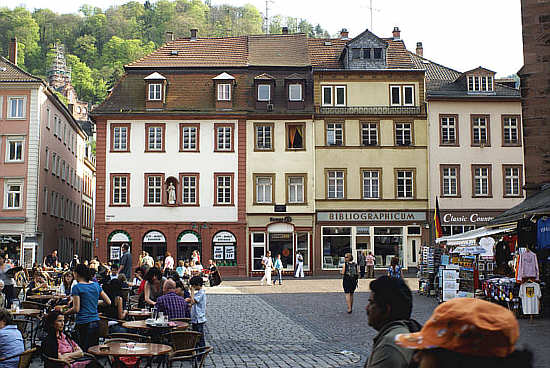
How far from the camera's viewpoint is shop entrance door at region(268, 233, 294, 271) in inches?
1789

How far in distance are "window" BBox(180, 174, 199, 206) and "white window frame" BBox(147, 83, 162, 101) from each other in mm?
5363

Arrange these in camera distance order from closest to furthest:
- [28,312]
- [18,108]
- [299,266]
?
[28,312] < [299,266] < [18,108]

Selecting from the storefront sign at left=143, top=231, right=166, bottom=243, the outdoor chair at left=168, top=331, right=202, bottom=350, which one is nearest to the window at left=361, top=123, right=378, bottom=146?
the storefront sign at left=143, top=231, right=166, bottom=243

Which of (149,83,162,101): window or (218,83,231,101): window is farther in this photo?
(218,83,231,101): window

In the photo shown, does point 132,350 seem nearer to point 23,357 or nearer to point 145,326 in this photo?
point 23,357

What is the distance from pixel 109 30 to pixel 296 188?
98.6 meters

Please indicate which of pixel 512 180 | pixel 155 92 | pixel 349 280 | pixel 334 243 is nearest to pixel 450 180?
pixel 512 180

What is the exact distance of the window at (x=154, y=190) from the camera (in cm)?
4538

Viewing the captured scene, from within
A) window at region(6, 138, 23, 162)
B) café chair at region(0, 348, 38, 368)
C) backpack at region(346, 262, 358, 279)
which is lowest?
café chair at region(0, 348, 38, 368)

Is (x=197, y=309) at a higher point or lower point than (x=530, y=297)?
higher

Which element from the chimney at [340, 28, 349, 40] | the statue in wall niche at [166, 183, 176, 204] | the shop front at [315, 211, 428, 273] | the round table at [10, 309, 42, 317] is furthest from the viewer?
the chimney at [340, 28, 349, 40]

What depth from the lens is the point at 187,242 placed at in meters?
45.1

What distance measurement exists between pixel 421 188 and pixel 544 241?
2679 centimetres

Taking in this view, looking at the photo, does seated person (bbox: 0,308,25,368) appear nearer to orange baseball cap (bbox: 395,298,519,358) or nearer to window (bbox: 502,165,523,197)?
orange baseball cap (bbox: 395,298,519,358)
